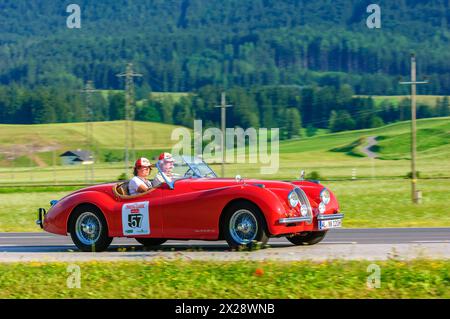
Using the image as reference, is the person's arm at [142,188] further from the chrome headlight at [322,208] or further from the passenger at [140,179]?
the chrome headlight at [322,208]

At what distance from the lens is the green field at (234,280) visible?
9.09m

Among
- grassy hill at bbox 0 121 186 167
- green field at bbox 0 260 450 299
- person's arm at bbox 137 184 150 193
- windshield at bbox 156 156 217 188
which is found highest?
windshield at bbox 156 156 217 188

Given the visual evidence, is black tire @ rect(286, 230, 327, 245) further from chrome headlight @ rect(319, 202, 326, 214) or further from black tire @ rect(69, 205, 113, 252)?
black tire @ rect(69, 205, 113, 252)

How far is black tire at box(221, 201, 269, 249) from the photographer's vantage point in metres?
12.7

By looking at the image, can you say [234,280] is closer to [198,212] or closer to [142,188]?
[198,212]

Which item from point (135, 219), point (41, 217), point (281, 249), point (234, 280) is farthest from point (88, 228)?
point (234, 280)

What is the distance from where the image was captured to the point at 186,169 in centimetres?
1418

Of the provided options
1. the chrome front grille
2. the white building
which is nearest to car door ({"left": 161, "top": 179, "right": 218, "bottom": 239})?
the chrome front grille

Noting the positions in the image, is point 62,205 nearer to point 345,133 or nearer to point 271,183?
point 271,183

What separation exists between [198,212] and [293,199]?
4.54ft

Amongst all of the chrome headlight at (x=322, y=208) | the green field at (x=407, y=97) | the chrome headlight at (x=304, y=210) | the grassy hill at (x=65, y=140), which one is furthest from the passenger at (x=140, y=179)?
the green field at (x=407, y=97)

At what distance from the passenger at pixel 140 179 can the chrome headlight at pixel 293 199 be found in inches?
89.8

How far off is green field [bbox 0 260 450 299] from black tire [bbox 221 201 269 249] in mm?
1871

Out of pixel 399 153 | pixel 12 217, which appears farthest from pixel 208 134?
pixel 12 217
